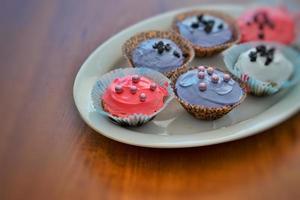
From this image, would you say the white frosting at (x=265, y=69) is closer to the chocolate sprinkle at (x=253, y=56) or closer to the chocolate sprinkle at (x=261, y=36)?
the chocolate sprinkle at (x=253, y=56)

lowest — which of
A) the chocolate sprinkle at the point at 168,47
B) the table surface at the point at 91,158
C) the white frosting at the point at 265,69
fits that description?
the table surface at the point at 91,158

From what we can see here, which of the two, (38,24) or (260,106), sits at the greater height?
(38,24)

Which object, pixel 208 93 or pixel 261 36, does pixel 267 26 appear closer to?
pixel 261 36

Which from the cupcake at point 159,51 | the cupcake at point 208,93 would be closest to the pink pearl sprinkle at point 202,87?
the cupcake at point 208,93

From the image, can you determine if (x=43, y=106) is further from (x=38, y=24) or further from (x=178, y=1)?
(x=178, y=1)

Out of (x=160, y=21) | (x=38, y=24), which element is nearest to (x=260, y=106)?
(x=160, y=21)

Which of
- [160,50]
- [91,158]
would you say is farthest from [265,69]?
[91,158]
